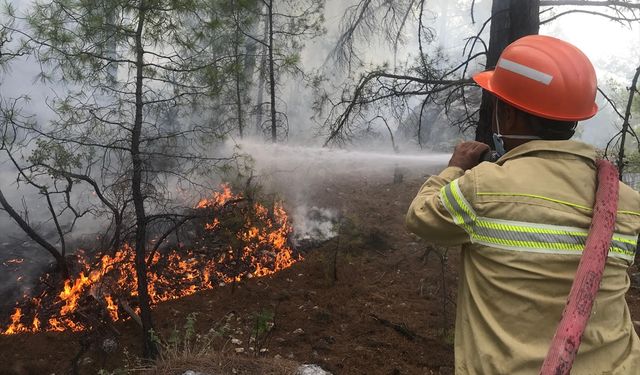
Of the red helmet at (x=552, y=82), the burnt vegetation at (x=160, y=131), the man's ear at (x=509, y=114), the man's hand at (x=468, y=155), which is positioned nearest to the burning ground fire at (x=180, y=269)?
the burnt vegetation at (x=160, y=131)

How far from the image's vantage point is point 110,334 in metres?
5.81

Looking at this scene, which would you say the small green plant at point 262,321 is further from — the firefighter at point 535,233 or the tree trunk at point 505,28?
the firefighter at point 535,233

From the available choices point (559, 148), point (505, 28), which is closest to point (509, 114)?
point (559, 148)

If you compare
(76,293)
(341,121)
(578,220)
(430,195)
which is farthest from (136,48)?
(578,220)

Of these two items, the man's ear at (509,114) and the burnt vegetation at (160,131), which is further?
the burnt vegetation at (160,131)

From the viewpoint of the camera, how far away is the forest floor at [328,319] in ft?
17.3

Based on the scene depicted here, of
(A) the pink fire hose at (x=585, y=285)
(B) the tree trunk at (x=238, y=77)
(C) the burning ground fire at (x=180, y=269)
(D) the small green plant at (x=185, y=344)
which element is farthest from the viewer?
(C) the burning ground fire at (x=180, y=269)

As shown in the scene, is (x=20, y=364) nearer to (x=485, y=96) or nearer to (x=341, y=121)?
(x=341, y=121)

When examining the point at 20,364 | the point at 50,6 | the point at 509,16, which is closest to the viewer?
the point at 509,16

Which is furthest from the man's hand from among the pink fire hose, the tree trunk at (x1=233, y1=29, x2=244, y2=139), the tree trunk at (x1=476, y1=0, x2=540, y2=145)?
the tree trunk at (x1=233, y1=29, x2=244, y2=139)

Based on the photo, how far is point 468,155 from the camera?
189 centimetres

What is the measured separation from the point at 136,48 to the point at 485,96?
3965 millimetres

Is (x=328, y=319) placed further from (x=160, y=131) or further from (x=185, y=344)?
(x=160, y=131)

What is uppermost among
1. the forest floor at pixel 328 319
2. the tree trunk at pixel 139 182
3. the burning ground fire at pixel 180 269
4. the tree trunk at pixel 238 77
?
the tree trunk at pixel 238 77
